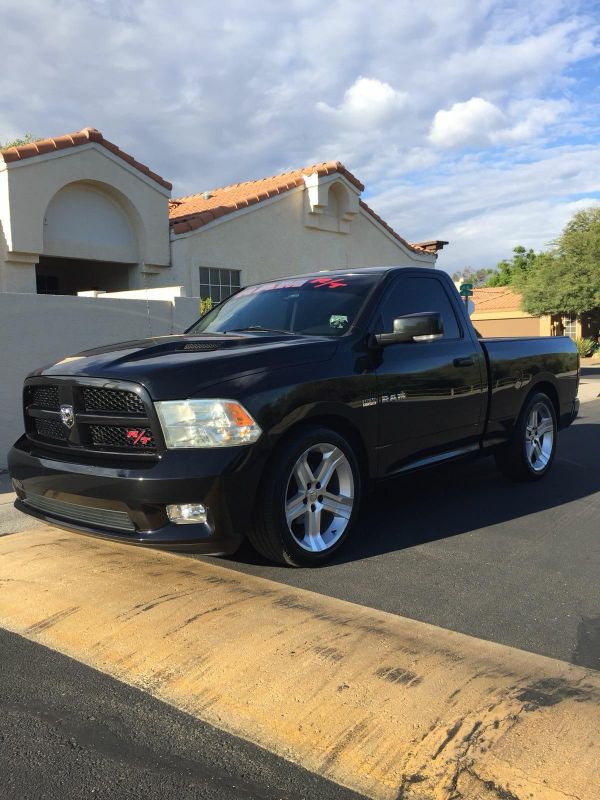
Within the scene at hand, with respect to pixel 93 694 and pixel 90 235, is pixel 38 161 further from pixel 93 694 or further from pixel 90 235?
pixel 93 694

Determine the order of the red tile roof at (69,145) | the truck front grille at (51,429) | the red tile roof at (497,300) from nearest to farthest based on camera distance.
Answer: the truck front grille at (51,429)
the red tile roof at (69,145)
the red tile roof at (497,300)

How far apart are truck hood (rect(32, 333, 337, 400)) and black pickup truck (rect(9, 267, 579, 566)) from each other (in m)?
0.01

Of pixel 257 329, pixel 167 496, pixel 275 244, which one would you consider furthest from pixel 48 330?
pixel 275 244

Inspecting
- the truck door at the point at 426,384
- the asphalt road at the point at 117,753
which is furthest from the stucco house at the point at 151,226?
the asphalt road at the point at 117,753

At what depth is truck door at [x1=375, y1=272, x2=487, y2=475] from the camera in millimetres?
4691

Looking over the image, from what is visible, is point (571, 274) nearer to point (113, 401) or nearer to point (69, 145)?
point (69, 145)

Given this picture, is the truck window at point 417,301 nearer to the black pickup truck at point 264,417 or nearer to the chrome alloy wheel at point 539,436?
the black pickup truck at point 264,417

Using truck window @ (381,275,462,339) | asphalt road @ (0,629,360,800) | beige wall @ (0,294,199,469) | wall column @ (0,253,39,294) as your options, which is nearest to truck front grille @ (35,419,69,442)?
asphalt road @ (0,629,360,800)

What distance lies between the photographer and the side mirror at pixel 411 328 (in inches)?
179

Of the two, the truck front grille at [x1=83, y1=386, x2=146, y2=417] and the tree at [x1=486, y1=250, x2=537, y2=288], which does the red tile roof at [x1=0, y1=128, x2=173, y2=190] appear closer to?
the truck front grille at [x1=83, y1=386, x2=146, y2=417]

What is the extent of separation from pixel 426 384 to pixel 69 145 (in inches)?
359

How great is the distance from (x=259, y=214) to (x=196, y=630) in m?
12.8

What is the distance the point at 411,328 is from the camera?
4.54m

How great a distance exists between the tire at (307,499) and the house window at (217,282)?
33.4 ft
